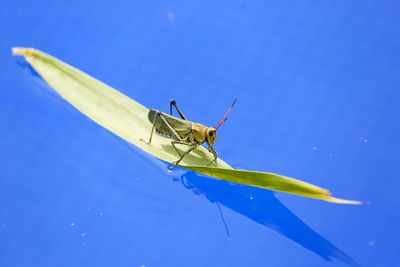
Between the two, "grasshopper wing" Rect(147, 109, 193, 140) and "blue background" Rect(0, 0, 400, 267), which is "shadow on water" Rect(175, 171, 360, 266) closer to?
"blue background" Rect(0, 0, 400, 267)

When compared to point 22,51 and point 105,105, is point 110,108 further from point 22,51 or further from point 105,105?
point 22,51

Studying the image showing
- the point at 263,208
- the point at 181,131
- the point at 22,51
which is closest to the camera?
the point at 263,208

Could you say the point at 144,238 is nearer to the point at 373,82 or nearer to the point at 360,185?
the point at 360,185

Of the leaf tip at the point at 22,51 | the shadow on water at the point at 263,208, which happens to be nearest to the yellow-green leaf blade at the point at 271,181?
the shadow on water at the point at 263,208

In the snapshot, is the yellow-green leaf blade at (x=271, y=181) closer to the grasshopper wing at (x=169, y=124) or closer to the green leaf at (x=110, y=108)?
the green leaf at (x=110, y=108)

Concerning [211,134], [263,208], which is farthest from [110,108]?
[263,208]

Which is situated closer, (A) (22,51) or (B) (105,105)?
(B) (105,105)

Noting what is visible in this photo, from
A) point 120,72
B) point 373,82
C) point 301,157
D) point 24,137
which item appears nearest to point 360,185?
point 301,157
